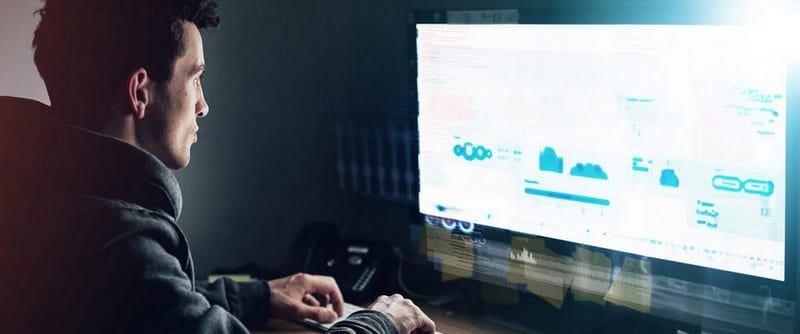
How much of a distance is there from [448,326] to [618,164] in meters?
0.36

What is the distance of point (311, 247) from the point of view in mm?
1746

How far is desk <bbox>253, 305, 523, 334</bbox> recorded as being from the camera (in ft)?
4.94

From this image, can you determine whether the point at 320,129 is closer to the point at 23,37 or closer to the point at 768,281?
the point at 23,37

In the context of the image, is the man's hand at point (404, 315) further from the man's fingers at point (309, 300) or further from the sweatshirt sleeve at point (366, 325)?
the man's fingers at point (309, 300)

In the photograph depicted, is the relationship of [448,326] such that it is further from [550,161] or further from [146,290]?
[146,290]

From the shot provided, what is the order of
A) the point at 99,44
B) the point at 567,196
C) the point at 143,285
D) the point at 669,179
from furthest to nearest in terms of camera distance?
1. the point at 567,196
2. the point at 669,179
3. the point at 99,44
4. the point at 143,285

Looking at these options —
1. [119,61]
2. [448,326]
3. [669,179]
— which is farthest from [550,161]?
[119,61]

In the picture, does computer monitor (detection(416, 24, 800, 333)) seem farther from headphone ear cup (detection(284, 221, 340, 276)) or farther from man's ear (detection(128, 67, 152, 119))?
man's ear (detection(128, 67, 152, 119))

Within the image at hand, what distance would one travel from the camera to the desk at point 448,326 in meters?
1.51

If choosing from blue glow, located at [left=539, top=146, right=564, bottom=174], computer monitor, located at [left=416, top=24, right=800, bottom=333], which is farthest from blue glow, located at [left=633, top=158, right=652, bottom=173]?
blue glow, located at [left=539, top=146, right=564, bottom=174]

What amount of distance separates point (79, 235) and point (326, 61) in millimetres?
879

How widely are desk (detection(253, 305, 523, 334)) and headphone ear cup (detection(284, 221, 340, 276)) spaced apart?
0.18m

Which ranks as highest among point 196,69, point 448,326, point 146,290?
point 196,69

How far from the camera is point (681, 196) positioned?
133 centimetres
